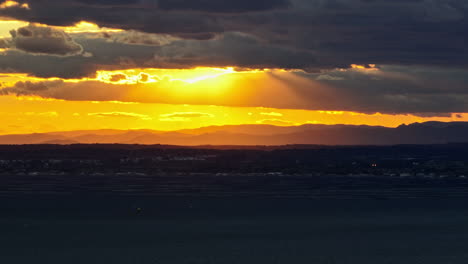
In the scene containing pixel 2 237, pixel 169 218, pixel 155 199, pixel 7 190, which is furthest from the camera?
pixel 7 190

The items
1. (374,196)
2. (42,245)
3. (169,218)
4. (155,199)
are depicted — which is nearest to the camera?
(42,245)

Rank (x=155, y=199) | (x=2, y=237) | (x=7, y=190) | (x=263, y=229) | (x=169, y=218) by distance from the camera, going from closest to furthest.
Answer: (x=2, y=237)
(x=263, y=229)
(x=169, y=218)
(x=155, y=199)
(x=7, y=190)

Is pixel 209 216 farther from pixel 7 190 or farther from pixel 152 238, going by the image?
pixel 7 190

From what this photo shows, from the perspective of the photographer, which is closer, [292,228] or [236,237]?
→ [236,237]

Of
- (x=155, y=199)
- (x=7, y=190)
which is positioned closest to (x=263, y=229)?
(x=155, y=199)

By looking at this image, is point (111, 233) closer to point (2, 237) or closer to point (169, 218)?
point (2, 237)

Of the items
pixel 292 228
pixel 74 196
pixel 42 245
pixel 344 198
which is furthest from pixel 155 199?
pixel 42 245
